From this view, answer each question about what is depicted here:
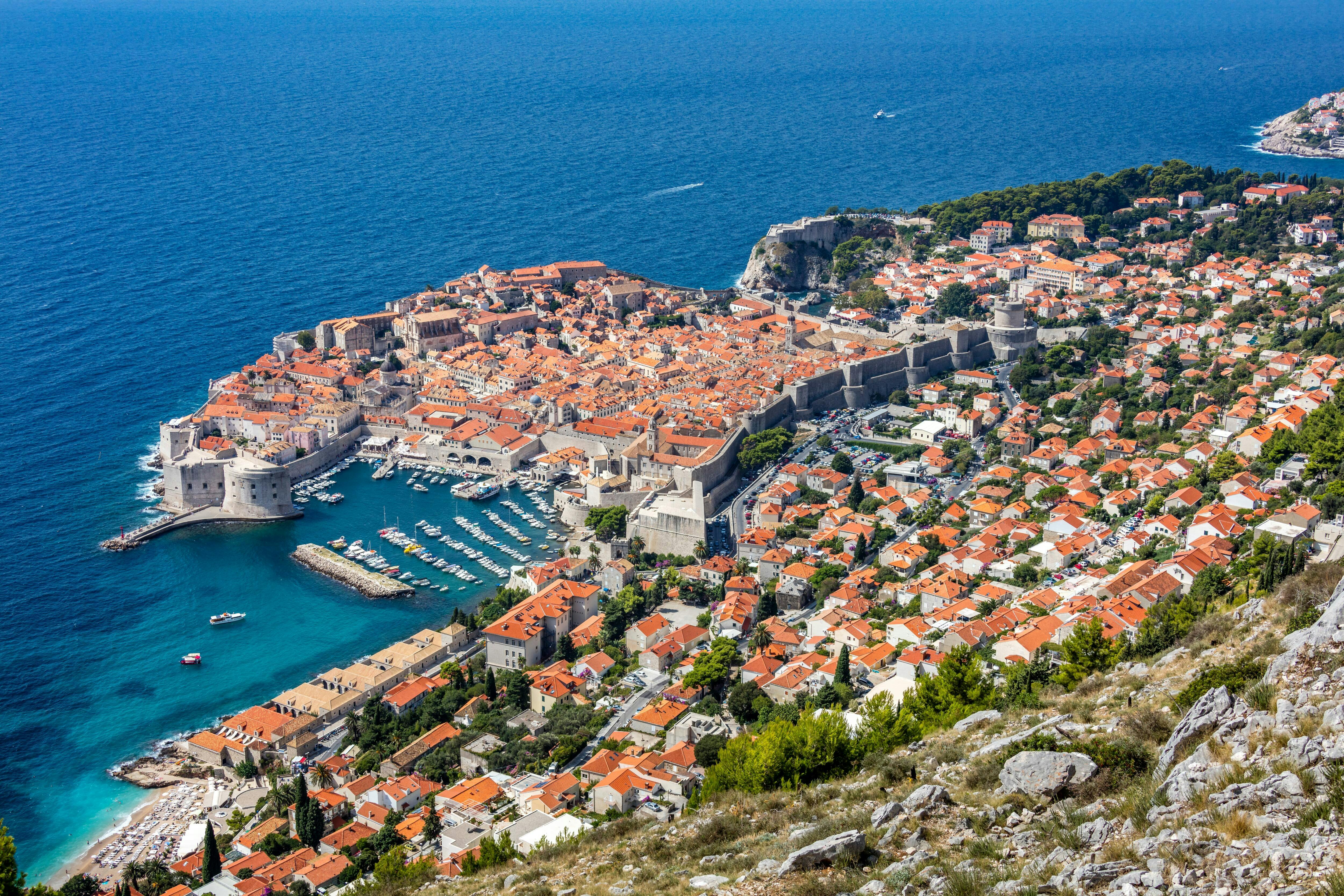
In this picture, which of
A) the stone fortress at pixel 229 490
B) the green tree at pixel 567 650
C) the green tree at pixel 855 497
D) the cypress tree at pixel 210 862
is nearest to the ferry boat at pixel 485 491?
the stone fortress at pixel 229 490

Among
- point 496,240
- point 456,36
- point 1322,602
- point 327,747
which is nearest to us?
point 1322,602

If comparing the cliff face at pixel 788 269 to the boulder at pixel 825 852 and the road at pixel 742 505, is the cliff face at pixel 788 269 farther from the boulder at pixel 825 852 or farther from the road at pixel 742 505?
the boulder at pixel 825 852

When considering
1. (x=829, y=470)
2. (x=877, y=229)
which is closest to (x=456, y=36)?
(x=877, y=229)

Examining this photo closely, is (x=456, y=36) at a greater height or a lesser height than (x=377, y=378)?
greater

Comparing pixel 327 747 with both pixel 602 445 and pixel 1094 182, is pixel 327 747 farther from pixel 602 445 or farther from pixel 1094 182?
pixel 1094 182

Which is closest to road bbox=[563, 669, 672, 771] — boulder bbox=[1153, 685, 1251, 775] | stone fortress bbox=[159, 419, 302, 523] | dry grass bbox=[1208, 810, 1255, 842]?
boulder bbox=[1153, 685, 1251, 775]

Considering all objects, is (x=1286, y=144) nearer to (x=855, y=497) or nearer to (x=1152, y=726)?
(x=855, y=497)

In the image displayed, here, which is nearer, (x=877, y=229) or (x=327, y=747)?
(x=327, y=747)
